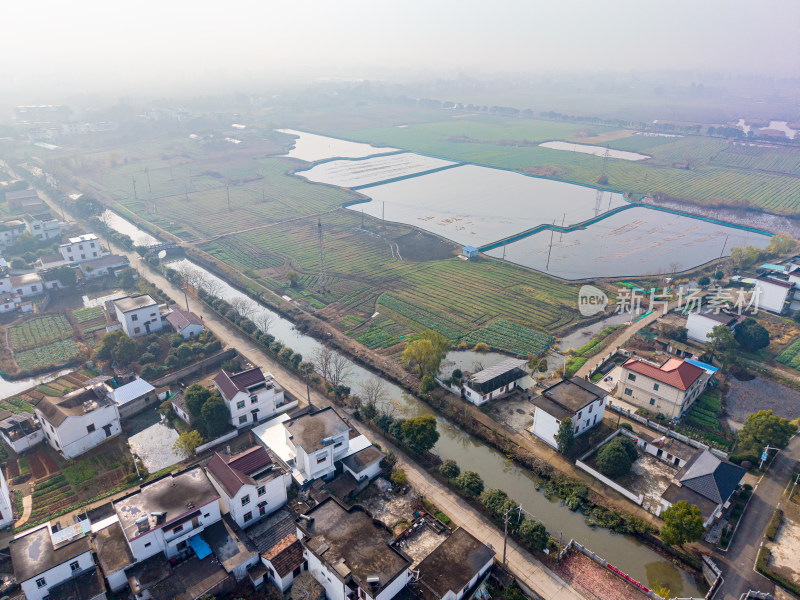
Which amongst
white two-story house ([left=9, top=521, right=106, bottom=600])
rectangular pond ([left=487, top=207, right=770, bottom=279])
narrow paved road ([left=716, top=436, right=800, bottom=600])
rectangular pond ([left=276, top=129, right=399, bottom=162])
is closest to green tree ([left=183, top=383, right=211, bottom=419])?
white two-story house ([left=9, top=521, right=106, bottom=600])

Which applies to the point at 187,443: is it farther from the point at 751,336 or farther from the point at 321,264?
the point at 751,336

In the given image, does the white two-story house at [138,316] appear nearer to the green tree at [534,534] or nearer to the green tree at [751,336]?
the green tree at [534,534]

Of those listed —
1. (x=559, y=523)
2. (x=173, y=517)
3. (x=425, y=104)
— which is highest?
(x=425, y=104)

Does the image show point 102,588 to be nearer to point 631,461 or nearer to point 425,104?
point 631,461

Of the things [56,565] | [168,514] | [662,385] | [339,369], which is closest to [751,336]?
[662,385]

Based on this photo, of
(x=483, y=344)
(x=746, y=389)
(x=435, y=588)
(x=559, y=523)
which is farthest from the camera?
(x=483, y=344)

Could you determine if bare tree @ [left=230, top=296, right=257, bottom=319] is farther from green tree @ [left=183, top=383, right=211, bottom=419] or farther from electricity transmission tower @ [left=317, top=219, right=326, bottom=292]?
green tree @ [left=183, top=383, right=211, bottom=419]

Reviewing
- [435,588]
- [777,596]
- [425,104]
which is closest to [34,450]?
[435,588]
